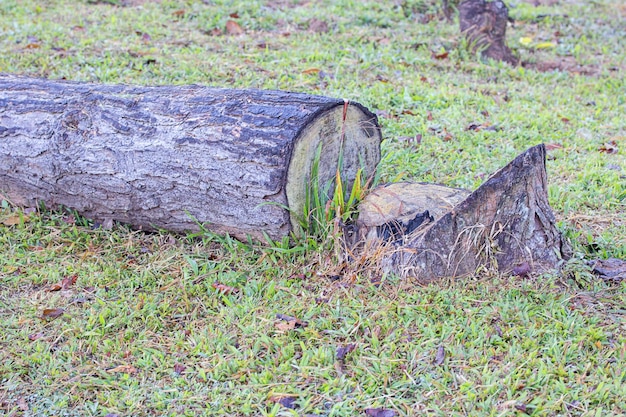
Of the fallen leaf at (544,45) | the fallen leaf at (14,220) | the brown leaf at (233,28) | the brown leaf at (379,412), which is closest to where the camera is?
the brown leaf at (379,412)

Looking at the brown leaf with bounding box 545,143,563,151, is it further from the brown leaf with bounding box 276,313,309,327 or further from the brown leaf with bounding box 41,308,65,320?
the brown leaf with bounding box 41,308,65,320

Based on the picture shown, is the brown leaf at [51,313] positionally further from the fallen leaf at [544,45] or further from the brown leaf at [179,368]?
the fallen leaf at [544,45]

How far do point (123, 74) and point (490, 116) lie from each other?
120 inches

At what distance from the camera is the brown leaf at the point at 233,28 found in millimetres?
7129

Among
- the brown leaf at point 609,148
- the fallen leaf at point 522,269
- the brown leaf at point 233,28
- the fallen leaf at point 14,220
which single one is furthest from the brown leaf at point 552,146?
the fallen leaf at point 14,220

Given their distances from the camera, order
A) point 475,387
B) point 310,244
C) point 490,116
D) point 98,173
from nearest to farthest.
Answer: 1. point 475,387
2. point 310,244
3. point 98,173
4. point 490,116

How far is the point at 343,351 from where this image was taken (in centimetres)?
283

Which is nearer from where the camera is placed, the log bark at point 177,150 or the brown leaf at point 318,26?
the log bark at point 177,150

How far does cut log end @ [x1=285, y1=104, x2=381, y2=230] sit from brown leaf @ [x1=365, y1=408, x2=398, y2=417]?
119cm

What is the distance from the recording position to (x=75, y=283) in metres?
3.44

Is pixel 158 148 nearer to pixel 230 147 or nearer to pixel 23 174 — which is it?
pixel 230 147

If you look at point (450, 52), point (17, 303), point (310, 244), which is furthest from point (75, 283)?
point (450, 52)

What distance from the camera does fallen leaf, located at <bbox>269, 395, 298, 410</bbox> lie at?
258cm

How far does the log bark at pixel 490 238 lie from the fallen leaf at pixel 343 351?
552 mm
